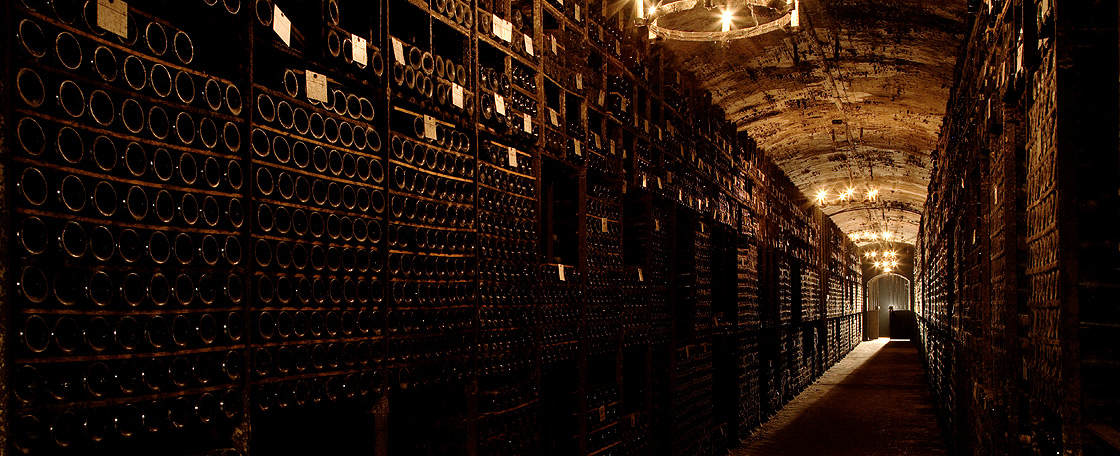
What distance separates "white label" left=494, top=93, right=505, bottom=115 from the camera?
4.88 metres

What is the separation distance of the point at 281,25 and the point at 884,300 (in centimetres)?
4466

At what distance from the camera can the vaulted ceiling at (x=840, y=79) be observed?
346 inches

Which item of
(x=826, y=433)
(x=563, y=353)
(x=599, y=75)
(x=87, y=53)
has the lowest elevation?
(x=826, y=433)

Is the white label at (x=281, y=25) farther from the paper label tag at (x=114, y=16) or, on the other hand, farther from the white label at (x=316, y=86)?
the paper label tag at (x=114, y=16)

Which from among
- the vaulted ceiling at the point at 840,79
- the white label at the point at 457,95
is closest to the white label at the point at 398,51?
the white label at the point at 457,95

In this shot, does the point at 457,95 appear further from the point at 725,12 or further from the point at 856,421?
the point at 856,421

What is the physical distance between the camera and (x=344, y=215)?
3574mm

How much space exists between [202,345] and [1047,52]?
3161mm

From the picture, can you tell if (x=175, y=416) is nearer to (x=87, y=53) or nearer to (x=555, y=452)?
(x=87, y=53)

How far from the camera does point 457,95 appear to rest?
4.45 metres

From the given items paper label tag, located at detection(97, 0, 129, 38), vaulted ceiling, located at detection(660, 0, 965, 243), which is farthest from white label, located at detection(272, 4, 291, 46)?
vaulted ceiling, located at detection(660, 0, 965, 243)

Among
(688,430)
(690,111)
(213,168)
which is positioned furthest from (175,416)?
(690,111)

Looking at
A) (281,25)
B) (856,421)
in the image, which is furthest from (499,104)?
(856,421)

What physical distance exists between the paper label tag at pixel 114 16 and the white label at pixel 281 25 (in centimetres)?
60
